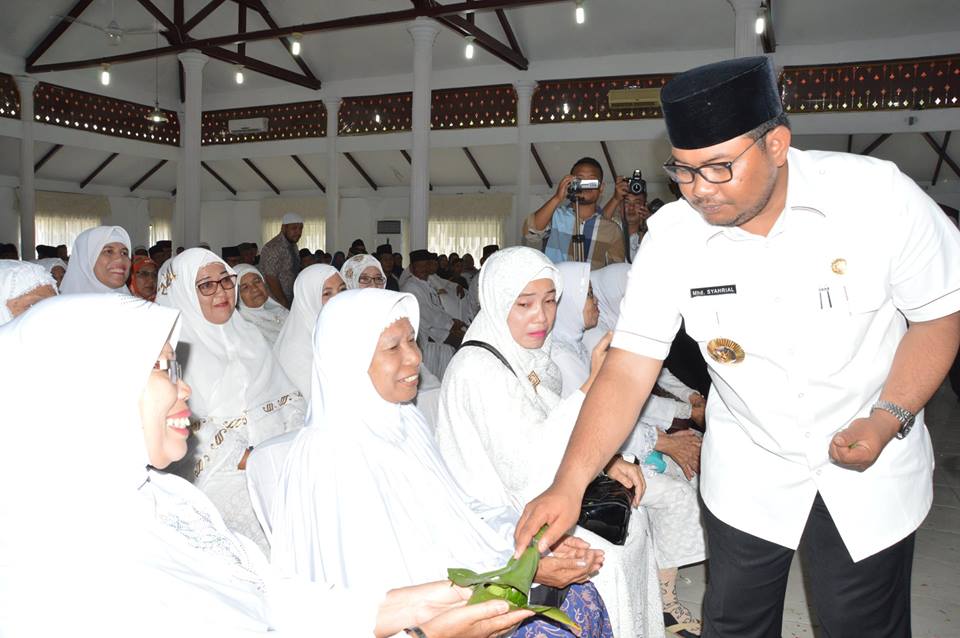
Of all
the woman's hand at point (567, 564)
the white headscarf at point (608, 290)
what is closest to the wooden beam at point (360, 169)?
the white headscarf at point (608, 290)

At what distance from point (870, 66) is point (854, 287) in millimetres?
10320

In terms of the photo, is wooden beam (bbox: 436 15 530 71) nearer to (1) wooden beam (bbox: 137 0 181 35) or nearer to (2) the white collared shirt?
(1) wooden beam (bbox: 137 0 181 35)

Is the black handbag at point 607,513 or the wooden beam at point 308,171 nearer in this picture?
the black handbag at point 607,513

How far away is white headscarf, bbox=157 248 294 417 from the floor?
202cm

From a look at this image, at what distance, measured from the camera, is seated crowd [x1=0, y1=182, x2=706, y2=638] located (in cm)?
116

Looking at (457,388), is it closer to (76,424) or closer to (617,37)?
(76,424)

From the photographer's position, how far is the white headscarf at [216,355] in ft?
10.4

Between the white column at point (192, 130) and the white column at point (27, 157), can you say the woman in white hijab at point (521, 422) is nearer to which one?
the white column at point (192, 130)

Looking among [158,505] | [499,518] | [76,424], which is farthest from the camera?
[499,518]

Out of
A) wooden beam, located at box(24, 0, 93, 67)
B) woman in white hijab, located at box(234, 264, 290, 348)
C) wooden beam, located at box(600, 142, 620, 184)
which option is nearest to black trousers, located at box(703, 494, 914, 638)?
woman in white hijab, located at box(234, 264, 290, 348)

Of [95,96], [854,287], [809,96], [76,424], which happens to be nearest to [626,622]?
[854,287]

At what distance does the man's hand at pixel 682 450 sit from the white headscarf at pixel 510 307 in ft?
1.64

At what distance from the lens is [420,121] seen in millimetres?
9781

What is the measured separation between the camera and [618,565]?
7.89ft
